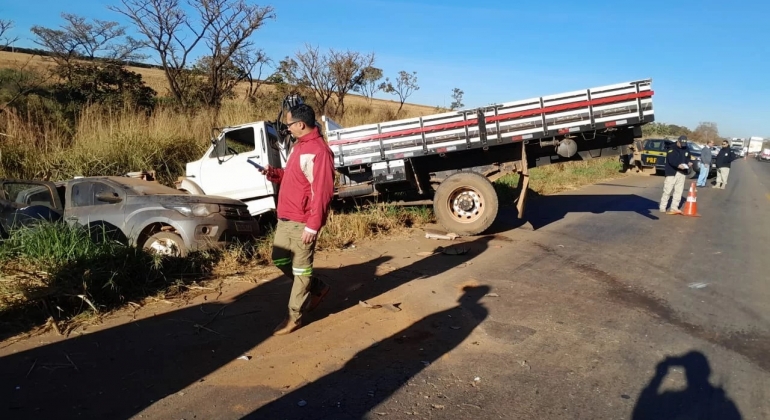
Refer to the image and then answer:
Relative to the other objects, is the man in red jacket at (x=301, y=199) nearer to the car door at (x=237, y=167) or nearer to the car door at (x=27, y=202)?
the car door at (x=27, y=202)

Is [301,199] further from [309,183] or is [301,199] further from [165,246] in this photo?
[165,246]

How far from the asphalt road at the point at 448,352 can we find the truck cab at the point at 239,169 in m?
2.51

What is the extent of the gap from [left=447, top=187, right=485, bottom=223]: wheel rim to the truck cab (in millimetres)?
3089

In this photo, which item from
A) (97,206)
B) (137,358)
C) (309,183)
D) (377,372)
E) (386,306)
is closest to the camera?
(377,372)

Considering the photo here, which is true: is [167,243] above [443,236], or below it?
above

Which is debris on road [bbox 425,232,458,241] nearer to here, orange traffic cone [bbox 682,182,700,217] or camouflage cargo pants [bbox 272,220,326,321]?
camouflage cargo pants [bbox 272,220,326,321]

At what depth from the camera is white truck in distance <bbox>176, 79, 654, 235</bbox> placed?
8.69 m

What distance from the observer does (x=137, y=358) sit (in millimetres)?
3996

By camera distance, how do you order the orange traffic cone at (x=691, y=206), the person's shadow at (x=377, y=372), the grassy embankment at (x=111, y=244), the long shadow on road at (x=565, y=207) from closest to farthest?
the person's shadow at (x=377, y=372)
the grassy embankment at (x=111, y=244)
the long shadow on road at (x=565, y=207)
the orange traffic cone at (x=691, y=206)

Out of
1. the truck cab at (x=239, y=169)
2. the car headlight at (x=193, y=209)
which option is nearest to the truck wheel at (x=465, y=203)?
the truck cab at (x=239, y=169)

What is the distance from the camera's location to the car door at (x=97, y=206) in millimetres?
6977

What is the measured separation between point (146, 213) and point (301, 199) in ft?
11.2

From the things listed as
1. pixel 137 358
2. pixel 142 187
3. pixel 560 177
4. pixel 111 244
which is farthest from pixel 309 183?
pixel 560 177

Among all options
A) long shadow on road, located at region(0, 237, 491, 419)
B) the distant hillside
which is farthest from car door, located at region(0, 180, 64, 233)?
the distant hillside
